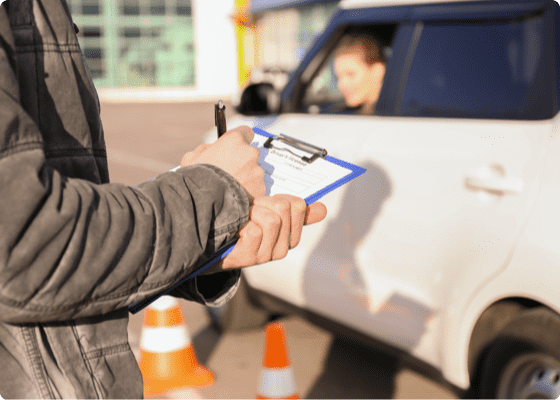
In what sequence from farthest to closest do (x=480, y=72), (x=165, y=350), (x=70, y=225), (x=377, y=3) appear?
(x=165, y=350) < (x=377, y=3) < (x=480, y=72) < (x=70, y=225)

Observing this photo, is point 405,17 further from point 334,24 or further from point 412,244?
point 412,244

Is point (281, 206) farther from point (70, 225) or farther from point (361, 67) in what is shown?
point (361, 67)

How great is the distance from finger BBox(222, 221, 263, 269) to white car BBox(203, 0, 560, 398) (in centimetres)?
130

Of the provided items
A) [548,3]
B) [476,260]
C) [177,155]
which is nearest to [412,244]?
[476,260]

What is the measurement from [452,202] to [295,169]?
4.02ft

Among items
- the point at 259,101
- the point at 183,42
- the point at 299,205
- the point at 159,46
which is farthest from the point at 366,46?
the point at 183,42

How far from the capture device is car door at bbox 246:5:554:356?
2396 millimetres

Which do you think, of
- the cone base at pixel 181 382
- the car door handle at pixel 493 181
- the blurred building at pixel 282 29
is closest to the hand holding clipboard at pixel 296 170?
the car door handle at pixel 493 181

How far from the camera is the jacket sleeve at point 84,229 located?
97 centimetres

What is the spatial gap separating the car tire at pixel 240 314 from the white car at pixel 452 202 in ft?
1.72

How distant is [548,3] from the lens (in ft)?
8.03

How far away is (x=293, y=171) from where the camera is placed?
4.87ft

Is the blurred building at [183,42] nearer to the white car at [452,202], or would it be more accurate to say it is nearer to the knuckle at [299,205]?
the white car at [452,202]

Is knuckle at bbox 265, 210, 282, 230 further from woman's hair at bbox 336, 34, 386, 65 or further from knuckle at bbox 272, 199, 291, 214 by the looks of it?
woman's hair at bbox 336, 34, 386, 65
